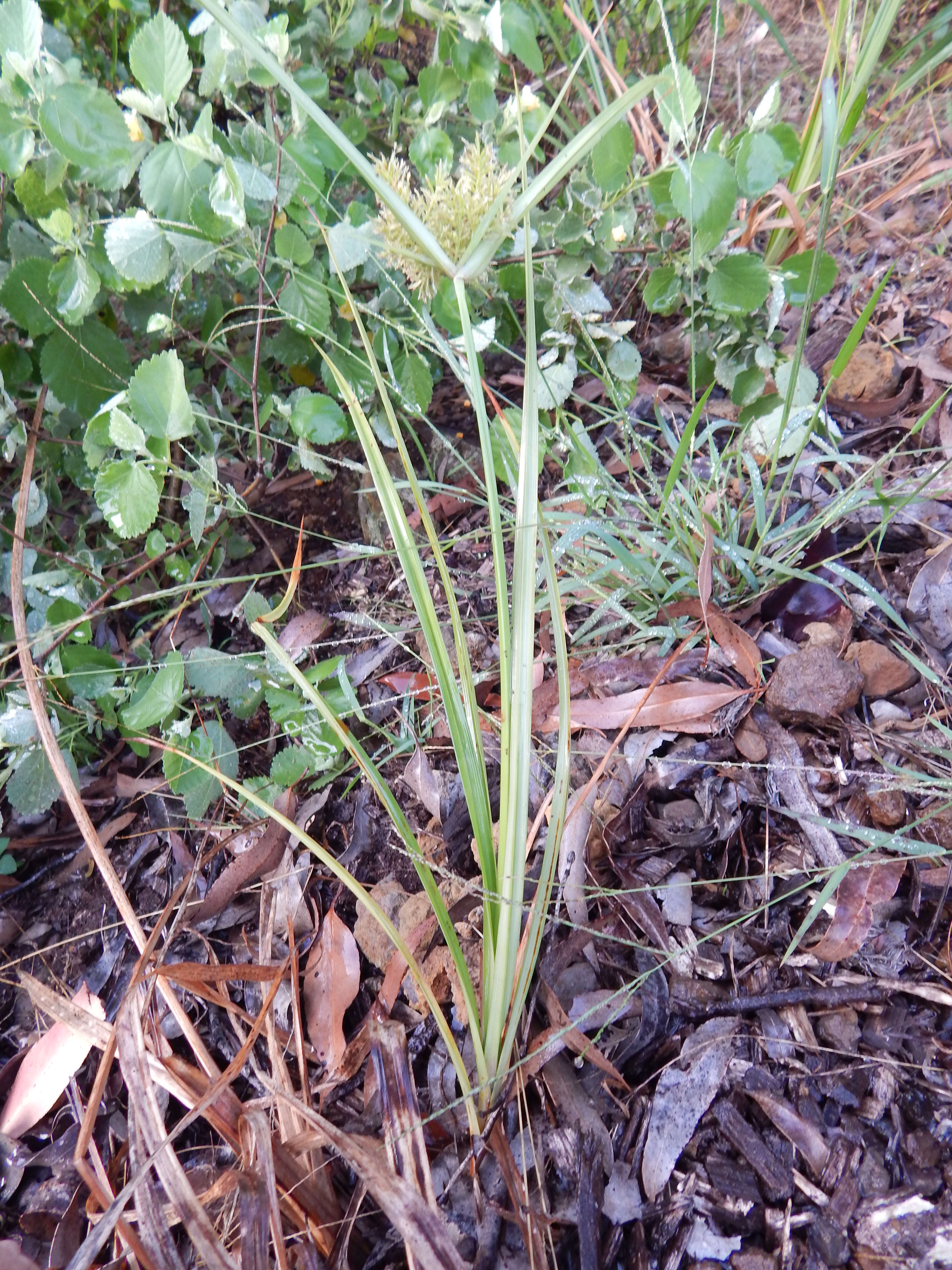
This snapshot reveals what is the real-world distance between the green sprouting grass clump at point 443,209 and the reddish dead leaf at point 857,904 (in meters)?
0.82

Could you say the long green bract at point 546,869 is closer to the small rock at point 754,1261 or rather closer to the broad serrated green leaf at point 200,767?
the small rock at point 754,1261

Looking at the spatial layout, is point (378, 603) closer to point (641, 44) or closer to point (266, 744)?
point (266, 744)

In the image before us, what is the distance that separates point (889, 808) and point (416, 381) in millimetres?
863

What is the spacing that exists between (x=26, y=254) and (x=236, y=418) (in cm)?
41

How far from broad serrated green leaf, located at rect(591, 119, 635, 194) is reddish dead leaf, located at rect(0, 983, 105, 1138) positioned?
4.16ft

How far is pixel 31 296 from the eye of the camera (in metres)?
0.98

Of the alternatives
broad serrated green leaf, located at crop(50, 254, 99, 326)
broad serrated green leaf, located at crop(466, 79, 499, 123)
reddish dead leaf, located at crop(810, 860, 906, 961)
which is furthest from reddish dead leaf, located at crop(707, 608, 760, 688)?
broad serrated green leaf, located at crop(50, 254, 99, 326)

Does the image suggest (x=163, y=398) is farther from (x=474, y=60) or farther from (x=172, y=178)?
(x=474, y=60)

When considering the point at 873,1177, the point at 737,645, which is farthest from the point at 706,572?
the point at 873,1177

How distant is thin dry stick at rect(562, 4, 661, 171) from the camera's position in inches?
40.9

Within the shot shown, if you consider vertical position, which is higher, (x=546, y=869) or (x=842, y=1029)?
(x=546, y=869)

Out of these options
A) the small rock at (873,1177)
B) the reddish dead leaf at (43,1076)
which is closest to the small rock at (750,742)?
the small rock at (873,1177)

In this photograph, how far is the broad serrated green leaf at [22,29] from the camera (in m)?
0.78

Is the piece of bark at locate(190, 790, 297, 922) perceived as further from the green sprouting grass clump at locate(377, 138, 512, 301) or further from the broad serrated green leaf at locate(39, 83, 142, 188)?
the broad serrated green leaf at locate(39, 83, 142, 188)
